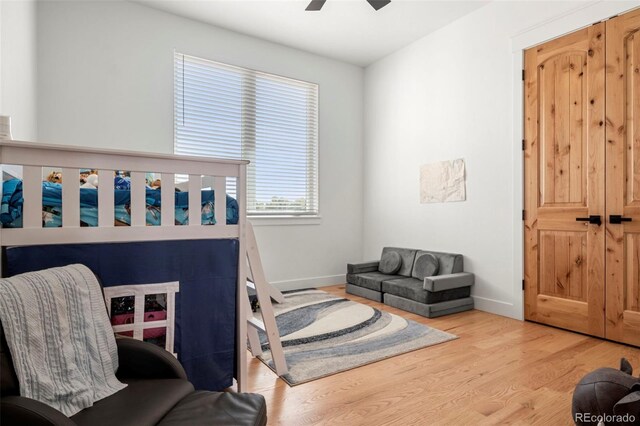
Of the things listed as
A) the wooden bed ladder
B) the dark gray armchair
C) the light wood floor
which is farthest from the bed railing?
the light wood floor

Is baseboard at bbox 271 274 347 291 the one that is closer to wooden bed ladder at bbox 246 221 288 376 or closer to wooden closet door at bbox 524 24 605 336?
wooden bed ladder at bbox 246 221 288 376

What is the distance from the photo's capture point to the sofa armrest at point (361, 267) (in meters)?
4.18

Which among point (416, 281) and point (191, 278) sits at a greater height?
point (191, 278)

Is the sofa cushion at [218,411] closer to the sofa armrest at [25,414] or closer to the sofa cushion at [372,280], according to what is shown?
the sofa armrest at [25,414]

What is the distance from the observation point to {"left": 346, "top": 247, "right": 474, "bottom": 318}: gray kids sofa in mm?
3213

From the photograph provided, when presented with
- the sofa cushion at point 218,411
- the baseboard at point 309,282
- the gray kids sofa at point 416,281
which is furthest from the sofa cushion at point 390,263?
the sofa cushion at point 218,411

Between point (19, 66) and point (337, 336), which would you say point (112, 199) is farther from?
point (337, 336)

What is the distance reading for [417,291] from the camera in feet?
10.8

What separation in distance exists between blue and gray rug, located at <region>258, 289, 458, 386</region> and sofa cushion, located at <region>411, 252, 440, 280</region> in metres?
0.70

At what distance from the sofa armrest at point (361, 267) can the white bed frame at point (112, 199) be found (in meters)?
2.50

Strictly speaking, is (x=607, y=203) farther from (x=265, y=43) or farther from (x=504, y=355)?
(x=265, y=43)

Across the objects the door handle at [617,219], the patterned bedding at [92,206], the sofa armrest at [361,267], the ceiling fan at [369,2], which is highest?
the ceiling fan at [369,2]

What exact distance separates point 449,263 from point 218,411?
296cm

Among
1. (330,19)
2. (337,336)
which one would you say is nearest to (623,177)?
(337,336)
